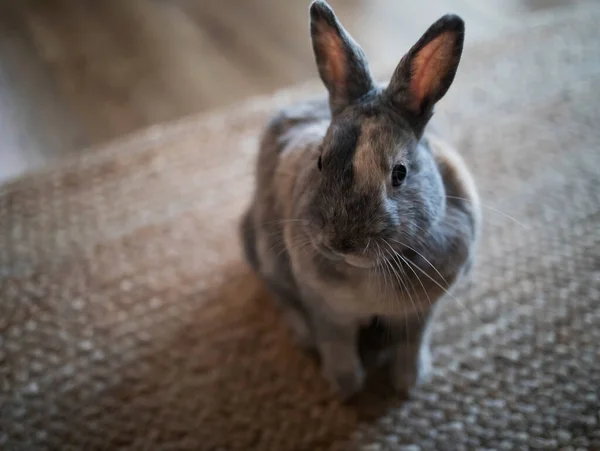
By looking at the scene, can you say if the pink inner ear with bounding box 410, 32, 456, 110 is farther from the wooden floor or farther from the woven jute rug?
the wooden floor

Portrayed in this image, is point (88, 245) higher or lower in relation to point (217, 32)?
lower

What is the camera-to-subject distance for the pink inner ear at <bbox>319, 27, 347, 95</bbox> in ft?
3.10

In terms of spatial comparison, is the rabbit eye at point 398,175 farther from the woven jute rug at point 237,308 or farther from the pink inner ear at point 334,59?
the woven jute rug at point 237,308

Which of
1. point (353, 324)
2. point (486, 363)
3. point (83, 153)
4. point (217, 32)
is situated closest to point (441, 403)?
point (486, 363)

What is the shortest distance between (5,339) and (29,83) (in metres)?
1.21

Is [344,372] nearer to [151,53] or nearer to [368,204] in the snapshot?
[368,204]

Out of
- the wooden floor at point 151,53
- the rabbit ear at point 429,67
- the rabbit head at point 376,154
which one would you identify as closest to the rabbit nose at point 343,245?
the rabbit head at point 376,154

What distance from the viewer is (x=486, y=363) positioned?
1303 millimetres

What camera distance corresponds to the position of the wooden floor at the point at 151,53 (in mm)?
2039

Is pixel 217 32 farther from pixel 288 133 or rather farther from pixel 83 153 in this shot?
pixel 288 133

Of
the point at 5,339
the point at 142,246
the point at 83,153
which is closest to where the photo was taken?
the point at 5,339

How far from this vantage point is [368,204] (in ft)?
2.83

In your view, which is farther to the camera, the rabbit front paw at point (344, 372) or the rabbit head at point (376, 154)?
the rabbit front paw at point (344, 372)

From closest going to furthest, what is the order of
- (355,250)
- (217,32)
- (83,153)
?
(355,250), (83,153), (217,32)
